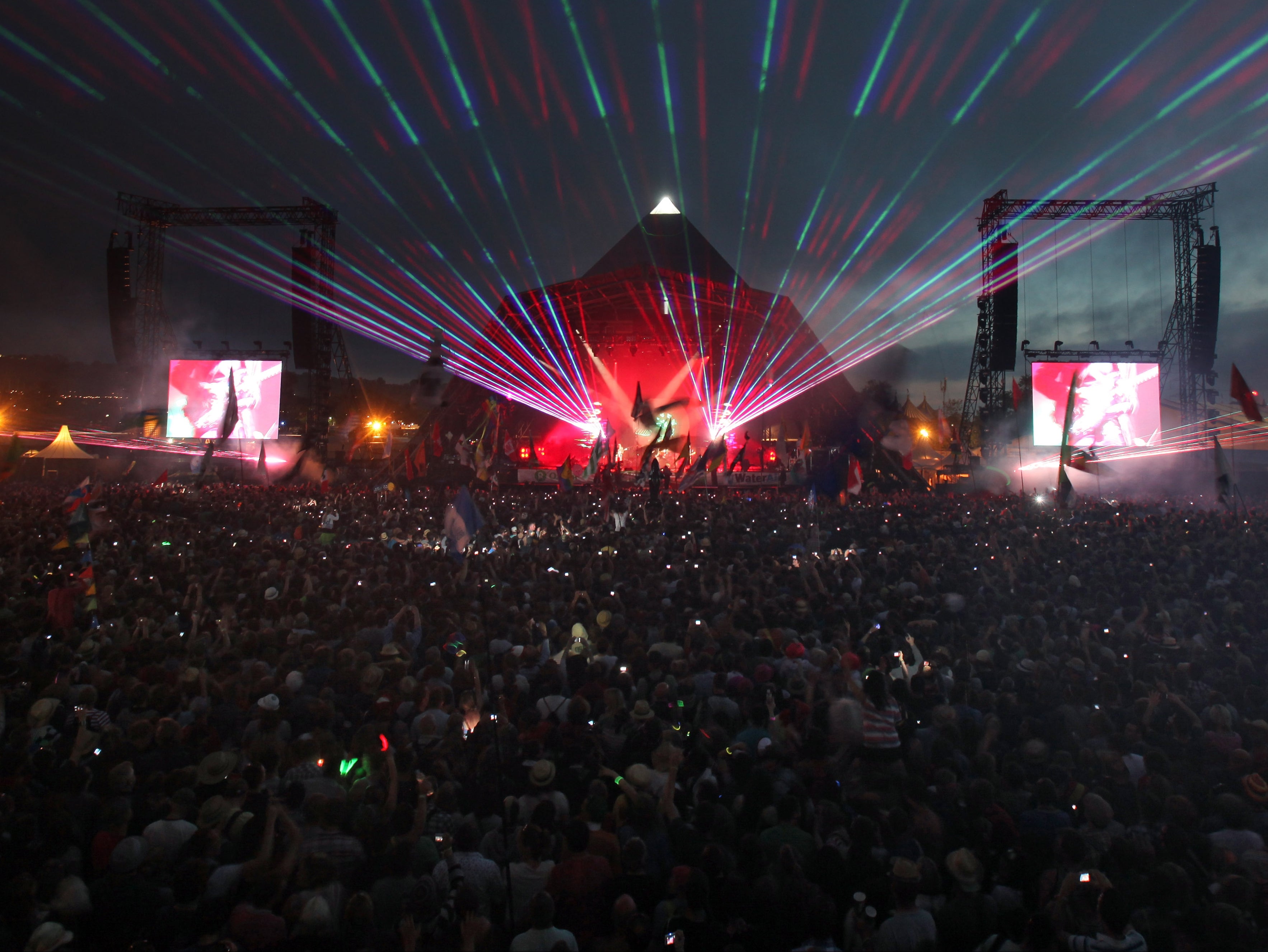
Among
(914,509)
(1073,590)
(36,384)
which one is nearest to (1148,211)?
(914,509)

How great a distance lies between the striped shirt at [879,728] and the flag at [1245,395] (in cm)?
1283

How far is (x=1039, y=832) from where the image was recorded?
10.8ft

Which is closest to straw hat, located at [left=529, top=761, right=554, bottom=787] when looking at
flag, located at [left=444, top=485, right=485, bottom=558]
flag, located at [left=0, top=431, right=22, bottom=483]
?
flag, located at [left=444, top=485, right=485, bottom=558]

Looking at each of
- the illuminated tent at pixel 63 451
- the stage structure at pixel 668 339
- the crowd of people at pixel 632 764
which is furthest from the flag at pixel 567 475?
the illuminated tent at pixel 63 451

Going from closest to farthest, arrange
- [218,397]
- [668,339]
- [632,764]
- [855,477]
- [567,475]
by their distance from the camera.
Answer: [632,764] → [855,477] → [567,475] → [218,397] → [668,339]

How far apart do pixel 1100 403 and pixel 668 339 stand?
61.6 feet

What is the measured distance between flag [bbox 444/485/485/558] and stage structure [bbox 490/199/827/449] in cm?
2175

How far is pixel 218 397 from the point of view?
3108 cm

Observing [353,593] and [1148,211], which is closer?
[353,593]

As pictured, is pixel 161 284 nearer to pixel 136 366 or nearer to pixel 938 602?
pixel 136 366

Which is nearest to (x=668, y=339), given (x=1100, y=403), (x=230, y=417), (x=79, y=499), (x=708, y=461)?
(x=708, y=461)

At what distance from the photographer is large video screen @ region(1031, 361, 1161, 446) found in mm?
28109

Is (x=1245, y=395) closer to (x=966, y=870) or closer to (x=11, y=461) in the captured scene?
(x=966, y=870)

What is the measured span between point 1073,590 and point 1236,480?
966 inches
